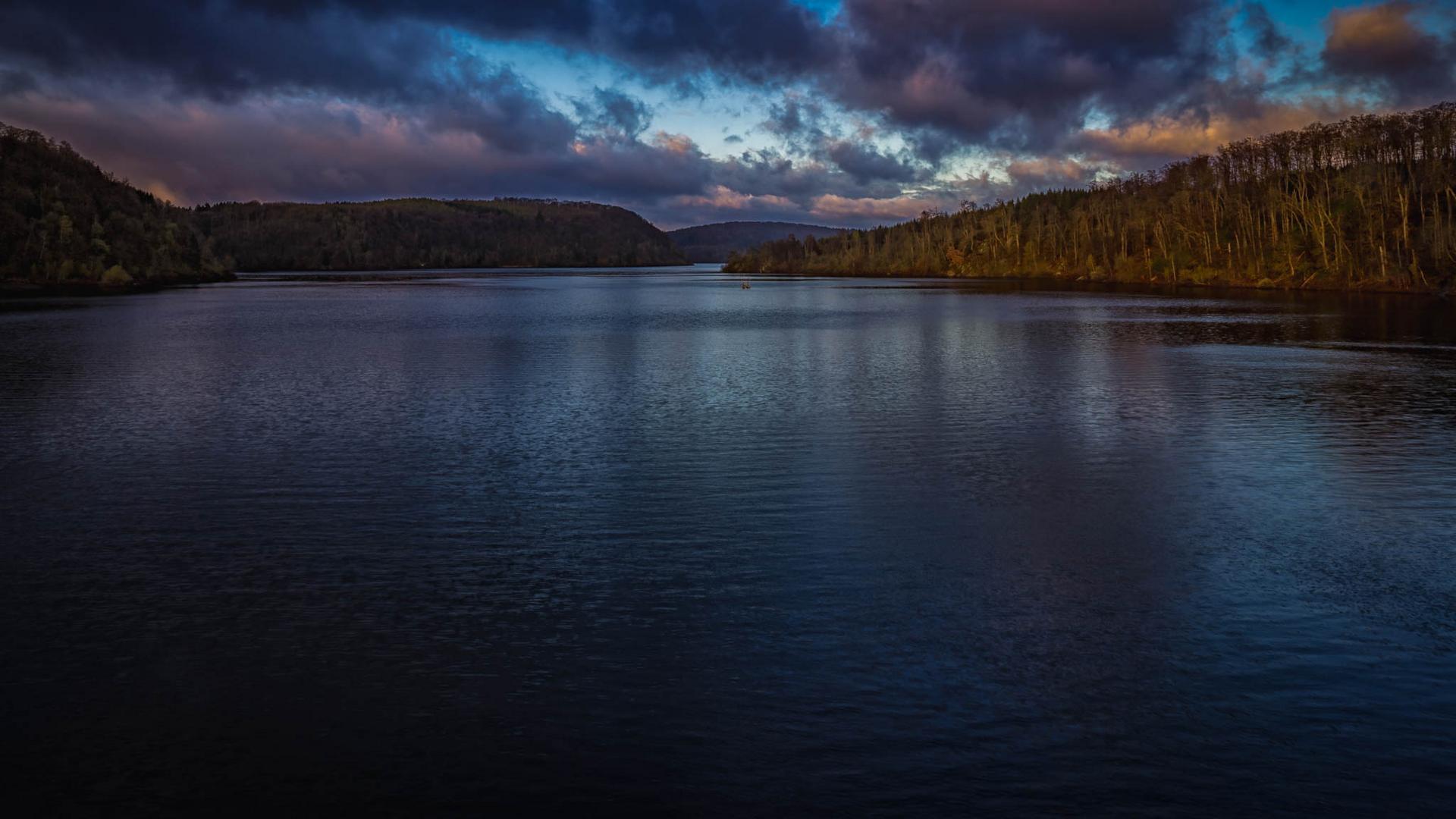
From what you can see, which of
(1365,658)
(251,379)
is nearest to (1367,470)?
(1365,658)

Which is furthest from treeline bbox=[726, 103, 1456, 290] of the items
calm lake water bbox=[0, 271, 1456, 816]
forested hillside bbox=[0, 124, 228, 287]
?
forested hillside bbox=[0, 124, 228, 287]

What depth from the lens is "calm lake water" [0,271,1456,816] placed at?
335 inches

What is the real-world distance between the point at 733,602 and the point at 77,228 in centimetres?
16629

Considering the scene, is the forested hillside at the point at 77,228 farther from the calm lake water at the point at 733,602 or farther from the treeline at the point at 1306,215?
the treeline at the point at 1306,215

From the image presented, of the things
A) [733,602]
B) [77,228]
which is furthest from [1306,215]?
[77,228]

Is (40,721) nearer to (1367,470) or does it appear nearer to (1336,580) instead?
(1336,580)

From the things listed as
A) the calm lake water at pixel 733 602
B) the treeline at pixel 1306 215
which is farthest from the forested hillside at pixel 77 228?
the treeline at pixel 1306 215

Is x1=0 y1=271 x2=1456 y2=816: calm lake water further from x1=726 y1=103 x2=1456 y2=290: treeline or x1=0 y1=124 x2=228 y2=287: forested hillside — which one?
x1=0 y1=124 x2=228 y2=287: forested hillside

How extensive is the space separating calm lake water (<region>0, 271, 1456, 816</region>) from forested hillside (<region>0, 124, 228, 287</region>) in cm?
12789

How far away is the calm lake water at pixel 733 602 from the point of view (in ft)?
27.9

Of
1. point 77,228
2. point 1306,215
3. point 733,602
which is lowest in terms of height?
point 733,602

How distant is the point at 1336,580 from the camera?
1322 cm

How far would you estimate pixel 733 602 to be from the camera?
1251 cm

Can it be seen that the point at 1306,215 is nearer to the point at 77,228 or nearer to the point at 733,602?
the point at 733,602
